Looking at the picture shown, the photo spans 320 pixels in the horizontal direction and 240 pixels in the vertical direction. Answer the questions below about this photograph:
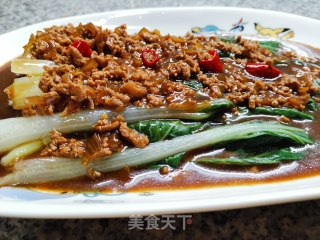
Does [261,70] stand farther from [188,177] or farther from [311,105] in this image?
[188,177]

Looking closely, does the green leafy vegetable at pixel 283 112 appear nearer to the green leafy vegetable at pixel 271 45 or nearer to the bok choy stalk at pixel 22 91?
the green leafy vegetable at pixel 271 45

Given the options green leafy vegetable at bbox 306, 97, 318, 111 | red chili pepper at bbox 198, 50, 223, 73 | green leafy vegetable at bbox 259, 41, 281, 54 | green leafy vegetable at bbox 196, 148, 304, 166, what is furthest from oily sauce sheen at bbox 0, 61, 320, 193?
green leafy vegetable at bbox 259, 41, 281, 54

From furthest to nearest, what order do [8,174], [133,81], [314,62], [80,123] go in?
[314,62]
[133,81]
[80,123]
[8,174]

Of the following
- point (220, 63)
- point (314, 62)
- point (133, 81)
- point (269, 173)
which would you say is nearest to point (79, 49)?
point (133, 81)

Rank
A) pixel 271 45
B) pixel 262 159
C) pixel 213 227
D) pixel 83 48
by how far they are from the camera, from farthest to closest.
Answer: pixel 271 45 → pixel 83 48 → pixel 262 159 → pixel 213 227

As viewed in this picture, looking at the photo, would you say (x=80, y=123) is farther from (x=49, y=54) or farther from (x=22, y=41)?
(x=22, y=41)

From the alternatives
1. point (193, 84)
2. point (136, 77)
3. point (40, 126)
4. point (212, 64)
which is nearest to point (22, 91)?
point (40, 126)
